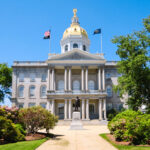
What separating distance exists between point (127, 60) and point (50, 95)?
24902 millimetres

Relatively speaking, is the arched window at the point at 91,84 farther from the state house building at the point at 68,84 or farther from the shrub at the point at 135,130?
the shrub at the point at 135,130

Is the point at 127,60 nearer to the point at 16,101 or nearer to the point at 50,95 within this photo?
the point at 50,95

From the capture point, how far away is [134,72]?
24.6m

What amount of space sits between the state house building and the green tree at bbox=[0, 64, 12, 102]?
322 centimetres

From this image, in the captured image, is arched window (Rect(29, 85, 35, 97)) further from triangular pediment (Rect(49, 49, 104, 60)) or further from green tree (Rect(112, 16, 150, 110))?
green tree (Rect(112, 16, 150, 110))

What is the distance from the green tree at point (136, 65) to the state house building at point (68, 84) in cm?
2014

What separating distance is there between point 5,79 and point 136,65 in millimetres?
40006

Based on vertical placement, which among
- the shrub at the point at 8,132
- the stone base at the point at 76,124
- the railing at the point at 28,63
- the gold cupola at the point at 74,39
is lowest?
the stone base at the point at 76,124

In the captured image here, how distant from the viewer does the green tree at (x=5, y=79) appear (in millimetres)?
54062

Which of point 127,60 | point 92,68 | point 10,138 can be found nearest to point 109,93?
point 92,68

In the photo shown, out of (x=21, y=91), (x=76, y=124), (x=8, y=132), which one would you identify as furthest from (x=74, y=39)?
(x=8, y=132)

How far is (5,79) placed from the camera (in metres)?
54.8

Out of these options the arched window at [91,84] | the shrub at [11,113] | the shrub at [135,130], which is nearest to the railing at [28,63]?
the arched window at [91,84]

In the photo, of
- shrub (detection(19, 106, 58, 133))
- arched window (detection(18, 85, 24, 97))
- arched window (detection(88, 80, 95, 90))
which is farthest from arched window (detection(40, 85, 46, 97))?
shrub (detection(19, 106, 58, 133))
